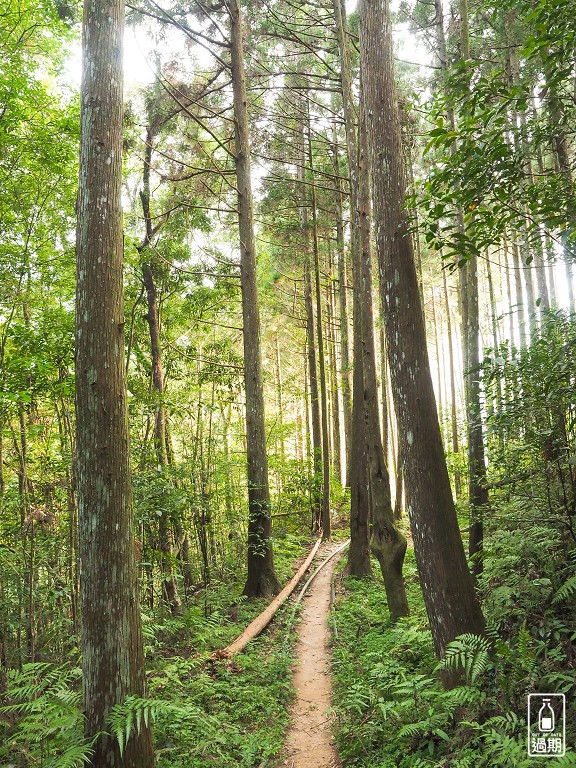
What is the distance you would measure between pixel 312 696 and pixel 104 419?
4.28 m

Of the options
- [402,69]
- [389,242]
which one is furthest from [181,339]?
[402,69]

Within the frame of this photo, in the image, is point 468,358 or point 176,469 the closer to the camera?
point 468,358

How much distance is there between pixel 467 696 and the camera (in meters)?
3.44

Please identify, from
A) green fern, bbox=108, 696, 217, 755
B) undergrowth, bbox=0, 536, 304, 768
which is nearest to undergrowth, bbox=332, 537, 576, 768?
undergrowth, bbox=0, 536, 304, 768

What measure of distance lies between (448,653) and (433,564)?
799 mm

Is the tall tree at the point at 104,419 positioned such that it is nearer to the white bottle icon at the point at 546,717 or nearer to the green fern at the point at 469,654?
the green fern at the point at 469,654

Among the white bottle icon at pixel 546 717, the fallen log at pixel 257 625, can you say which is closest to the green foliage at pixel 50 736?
the fallen log at pixel 257 625

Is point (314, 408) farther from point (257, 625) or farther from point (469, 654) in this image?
point (469, 654)

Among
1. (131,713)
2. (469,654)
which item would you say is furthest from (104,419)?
(469,654)

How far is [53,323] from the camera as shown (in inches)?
307

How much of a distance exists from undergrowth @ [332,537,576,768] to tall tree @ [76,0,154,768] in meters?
1.92

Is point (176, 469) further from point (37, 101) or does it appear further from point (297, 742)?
point (37, 101)

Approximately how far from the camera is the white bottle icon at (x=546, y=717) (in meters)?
3.04

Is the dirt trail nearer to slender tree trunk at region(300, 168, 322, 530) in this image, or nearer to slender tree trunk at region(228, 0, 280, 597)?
slender tree trunk at region(228, 0, 280, 597)
